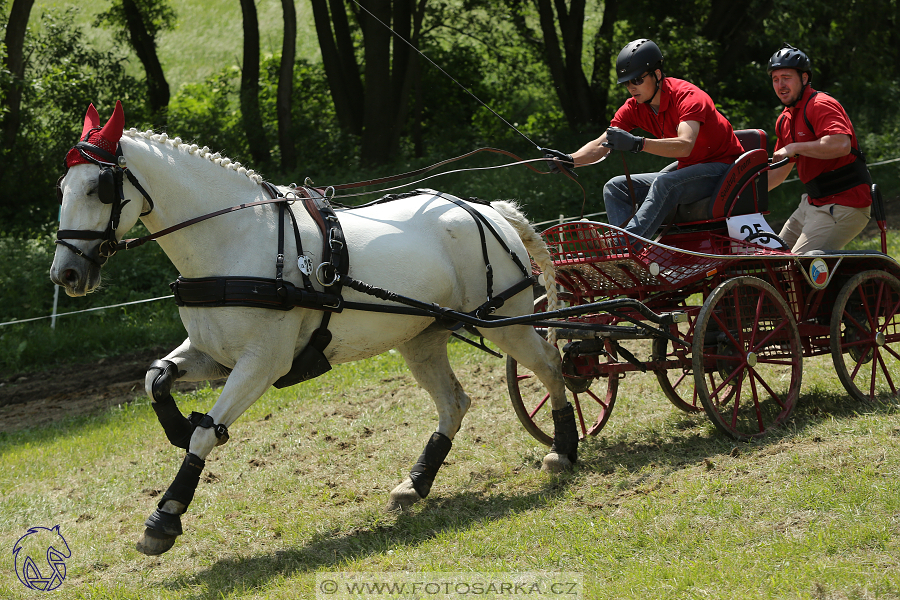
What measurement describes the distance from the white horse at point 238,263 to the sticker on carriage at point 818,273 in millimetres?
1858

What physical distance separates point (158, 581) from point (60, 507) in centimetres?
177

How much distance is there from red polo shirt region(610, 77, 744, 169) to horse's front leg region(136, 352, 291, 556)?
2.97 metres

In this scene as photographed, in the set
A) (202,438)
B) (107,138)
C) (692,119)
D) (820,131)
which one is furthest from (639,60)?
(202,438)

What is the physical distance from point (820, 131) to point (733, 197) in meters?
0.71

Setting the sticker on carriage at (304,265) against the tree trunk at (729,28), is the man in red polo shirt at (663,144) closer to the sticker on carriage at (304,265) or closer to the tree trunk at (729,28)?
the sticker on carriage at (304,265)

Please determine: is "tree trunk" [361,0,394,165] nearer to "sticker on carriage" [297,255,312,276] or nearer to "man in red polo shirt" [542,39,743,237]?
"man in red polo shirt" [542,39,743,237]

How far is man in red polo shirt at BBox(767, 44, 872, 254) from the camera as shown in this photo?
554 centimetres

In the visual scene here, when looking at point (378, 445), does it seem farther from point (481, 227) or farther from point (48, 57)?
point (48, 57)

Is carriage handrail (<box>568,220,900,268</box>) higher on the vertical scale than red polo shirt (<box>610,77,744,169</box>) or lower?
lower

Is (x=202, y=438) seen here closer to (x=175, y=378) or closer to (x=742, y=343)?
(x=175, y=378)

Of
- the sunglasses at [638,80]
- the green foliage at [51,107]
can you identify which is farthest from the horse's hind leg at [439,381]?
the green foliage at [51,107]

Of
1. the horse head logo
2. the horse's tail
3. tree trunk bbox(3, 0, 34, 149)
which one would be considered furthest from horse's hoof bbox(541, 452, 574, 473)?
tree trunk bbox(3, 0, 34, 149)

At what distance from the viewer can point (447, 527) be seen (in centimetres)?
461

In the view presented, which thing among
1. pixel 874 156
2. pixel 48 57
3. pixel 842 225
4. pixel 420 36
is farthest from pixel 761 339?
pixel 48 57
